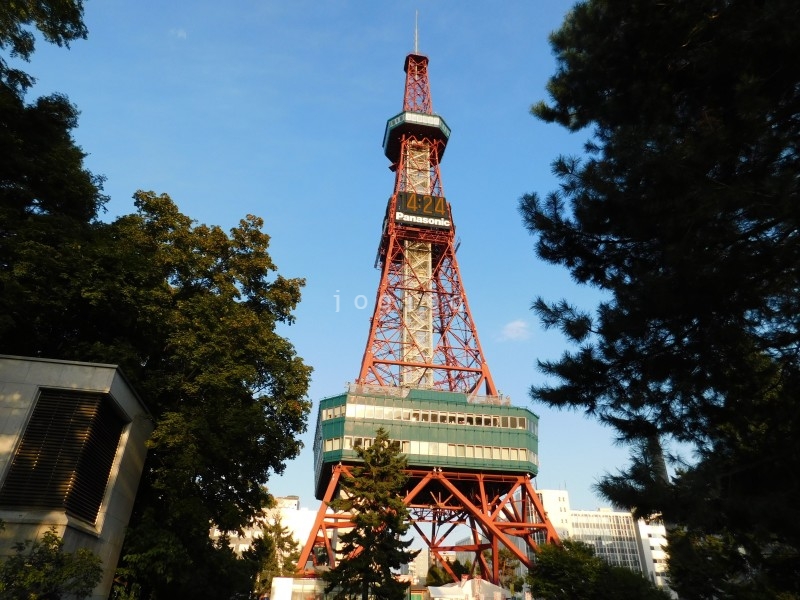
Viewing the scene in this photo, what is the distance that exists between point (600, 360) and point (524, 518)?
40534mm

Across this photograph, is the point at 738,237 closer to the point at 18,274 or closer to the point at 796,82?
the point at 796,82

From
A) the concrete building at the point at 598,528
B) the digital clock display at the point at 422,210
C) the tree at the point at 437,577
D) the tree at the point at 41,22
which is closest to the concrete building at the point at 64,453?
the tree at the point at 41,22

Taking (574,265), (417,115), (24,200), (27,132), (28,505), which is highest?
(417,115)

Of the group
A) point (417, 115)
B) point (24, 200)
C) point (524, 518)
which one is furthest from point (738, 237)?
point (417, 115)

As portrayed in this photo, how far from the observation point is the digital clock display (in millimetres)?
58250

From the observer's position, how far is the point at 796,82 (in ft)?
24.2

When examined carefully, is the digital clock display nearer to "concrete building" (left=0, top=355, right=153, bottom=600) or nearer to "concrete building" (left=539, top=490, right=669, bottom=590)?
"concrete building" (left=0, top=355, right=153, bottom=600)

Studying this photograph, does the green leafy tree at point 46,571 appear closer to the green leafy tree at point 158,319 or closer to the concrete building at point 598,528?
the green leafy tree at point 158,319

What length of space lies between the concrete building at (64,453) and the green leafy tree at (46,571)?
697mm

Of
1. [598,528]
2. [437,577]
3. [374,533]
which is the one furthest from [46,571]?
[598,528]

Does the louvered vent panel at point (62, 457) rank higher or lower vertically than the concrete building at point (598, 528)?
lower

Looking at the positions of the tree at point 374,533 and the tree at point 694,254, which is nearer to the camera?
the tree at point 694,254

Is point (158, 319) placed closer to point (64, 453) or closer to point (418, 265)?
point (64, 453)

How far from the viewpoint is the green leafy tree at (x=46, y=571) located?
31.6 feet
